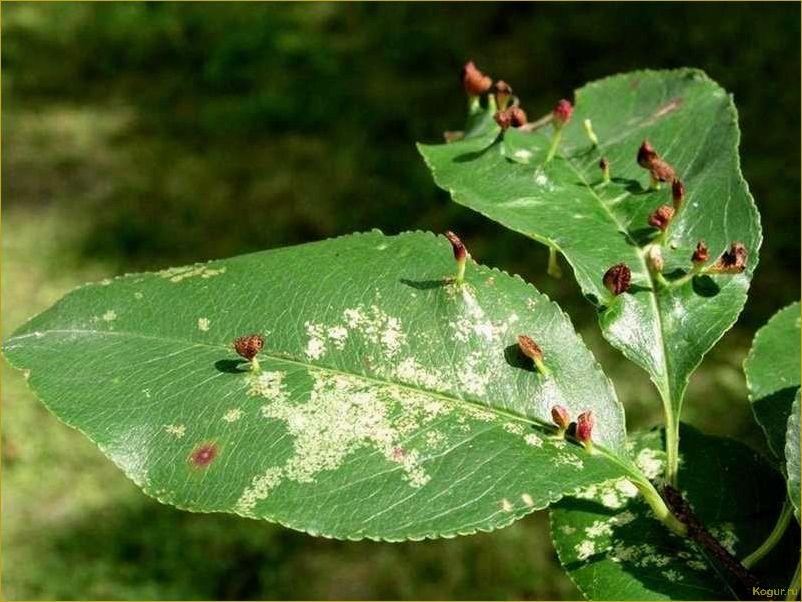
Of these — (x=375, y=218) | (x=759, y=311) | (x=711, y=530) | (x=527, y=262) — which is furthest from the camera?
(x=375, y=218)

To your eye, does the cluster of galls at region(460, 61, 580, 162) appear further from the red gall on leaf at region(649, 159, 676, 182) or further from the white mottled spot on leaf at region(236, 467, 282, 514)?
the white mottled spot on leaf at region(236, 467, 282, 514)

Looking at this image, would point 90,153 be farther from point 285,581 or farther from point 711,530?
point 711,530

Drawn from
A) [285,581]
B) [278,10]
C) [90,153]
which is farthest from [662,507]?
[278,10]

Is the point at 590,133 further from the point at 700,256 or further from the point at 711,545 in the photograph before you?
the point at 711,545

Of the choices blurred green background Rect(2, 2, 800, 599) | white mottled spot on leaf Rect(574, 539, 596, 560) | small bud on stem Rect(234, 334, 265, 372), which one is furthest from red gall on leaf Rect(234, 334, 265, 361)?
blurred green background Rect(2, 2, 800, 599)

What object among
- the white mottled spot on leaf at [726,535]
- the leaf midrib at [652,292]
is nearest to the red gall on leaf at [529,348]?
the leaf midrib at [652,292]

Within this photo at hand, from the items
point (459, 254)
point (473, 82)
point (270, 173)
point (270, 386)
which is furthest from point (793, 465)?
point (270, 173)
